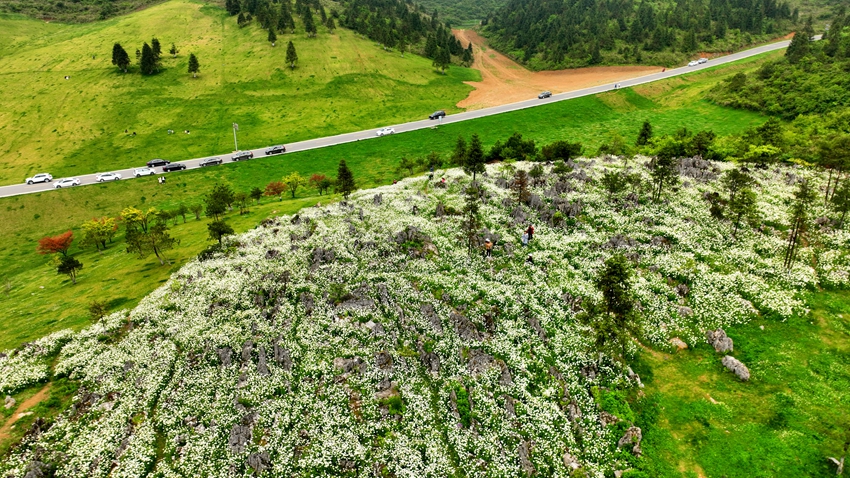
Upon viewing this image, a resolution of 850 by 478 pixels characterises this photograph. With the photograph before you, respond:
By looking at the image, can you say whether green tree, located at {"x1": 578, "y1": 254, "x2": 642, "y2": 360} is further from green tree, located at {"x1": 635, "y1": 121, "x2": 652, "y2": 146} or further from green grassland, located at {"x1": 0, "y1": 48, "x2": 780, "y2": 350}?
green tree, located at {"x1": 635, "y1": 121, "x2": 652, "y2": 146}

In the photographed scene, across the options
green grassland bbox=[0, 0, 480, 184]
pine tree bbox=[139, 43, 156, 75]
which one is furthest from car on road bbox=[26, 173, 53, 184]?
pine tree bbox=[139, 43, 156, 75]

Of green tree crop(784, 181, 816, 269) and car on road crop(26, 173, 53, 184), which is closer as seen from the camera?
green tree crop(784, 181, 816, 269)

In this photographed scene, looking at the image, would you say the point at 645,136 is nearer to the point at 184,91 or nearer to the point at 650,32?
the point at 650,32

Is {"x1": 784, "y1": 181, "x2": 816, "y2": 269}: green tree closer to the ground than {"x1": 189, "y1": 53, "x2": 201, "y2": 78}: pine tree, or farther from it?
closer to the ground

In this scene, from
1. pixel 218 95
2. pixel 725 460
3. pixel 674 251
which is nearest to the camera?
pixel 725 460

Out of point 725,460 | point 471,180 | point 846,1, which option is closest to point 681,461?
point 725,460

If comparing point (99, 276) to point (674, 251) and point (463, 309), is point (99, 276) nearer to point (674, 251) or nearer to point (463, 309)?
point (463, 309)
